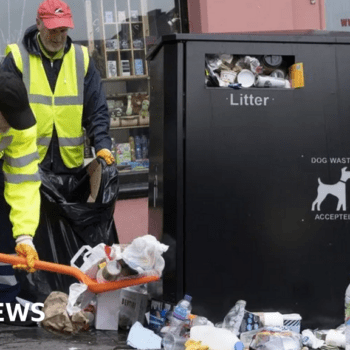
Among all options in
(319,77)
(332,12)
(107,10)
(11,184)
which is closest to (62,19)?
(11,184)

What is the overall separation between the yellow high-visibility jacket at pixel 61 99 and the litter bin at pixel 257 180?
96cm

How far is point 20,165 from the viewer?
15.9 ft

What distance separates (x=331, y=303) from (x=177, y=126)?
1.16m

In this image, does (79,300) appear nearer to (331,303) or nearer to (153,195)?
(153,195)

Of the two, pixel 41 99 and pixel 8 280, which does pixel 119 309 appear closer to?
pixel 8 280

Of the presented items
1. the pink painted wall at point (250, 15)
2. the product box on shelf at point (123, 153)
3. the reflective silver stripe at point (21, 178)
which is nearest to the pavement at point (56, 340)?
the reflective silver stripe at point (21, 178)

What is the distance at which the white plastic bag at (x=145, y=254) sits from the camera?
15.3ft

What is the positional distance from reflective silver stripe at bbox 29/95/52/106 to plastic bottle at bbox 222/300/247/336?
1.69 meters

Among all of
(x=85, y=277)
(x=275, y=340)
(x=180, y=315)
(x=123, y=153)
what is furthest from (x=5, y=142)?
(x=123, y=153)

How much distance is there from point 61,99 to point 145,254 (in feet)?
4.64

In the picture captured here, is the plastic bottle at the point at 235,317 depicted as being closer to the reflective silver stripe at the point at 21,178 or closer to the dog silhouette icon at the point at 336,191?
the dog silhouette icon at the point at 336,191

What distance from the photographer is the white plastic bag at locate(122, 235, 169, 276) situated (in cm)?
466

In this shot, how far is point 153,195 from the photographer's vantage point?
5.22 meters

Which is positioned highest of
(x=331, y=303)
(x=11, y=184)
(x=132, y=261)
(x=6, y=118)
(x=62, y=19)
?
(x=62, y=19)
